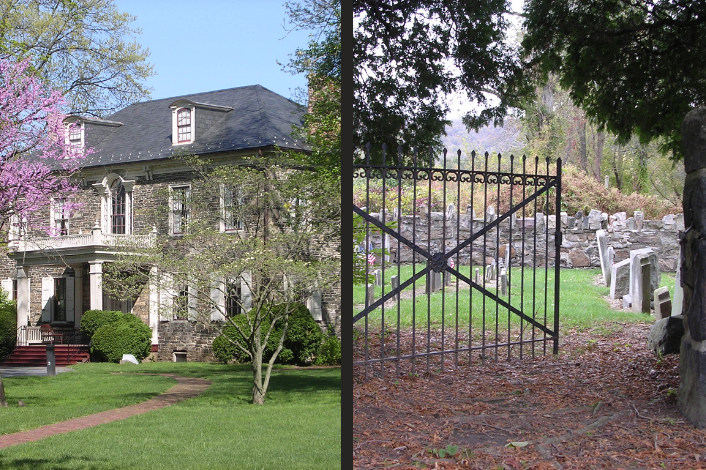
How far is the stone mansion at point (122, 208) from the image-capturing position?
3699mm

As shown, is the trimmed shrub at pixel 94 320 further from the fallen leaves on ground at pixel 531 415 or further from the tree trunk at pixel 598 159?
the tree trunk at pixel 598 159

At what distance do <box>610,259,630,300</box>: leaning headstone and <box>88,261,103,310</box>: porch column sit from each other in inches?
216

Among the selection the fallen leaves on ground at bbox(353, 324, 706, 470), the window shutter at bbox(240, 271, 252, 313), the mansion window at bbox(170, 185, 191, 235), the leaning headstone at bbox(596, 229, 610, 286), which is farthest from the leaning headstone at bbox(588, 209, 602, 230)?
the mansion window at bbox(170, 185, 191, 235)

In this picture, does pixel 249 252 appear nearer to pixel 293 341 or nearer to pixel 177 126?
pixel 293 341

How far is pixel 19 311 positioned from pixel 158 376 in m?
0.82

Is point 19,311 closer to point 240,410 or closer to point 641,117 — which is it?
point 240,410

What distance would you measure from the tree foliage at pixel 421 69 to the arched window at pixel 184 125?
84.3 inches

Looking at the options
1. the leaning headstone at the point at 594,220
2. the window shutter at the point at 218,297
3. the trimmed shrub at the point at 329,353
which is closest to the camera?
the window shutter at the point at 218,297

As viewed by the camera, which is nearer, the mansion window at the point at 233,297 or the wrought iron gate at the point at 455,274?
the mansion window at the point at 233,297

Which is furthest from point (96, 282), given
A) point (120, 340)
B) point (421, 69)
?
point (421, 69)

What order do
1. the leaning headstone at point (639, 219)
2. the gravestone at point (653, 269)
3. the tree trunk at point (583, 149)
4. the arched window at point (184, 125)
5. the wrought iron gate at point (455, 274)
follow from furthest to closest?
the leaning headstone at point (639, 219), the tree trunk at point (583, 149), the gravestone at point (653, 269), the wrought iron gate at point (455, 274), the arched window at point (184, 125)

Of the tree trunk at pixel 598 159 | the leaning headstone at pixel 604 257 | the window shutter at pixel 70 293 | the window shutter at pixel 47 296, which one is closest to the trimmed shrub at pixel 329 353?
Result: the window shutter at pixel 70 293

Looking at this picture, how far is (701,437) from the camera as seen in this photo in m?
3.57

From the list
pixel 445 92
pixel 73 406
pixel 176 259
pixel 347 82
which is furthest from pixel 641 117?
pixel 73 406
